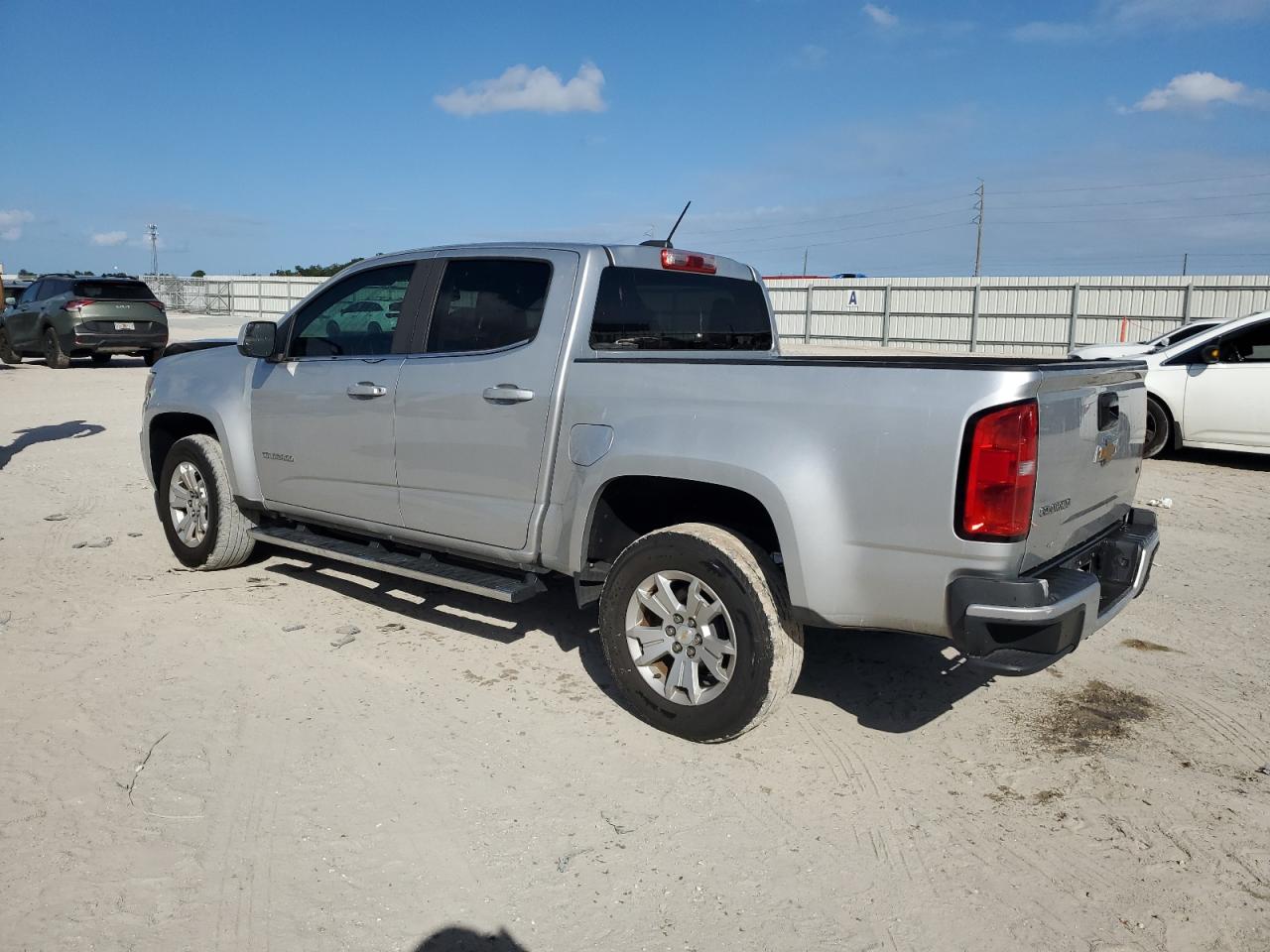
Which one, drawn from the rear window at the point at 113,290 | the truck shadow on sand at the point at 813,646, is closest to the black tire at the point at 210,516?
the truck shadow on sand at the point at 813,646

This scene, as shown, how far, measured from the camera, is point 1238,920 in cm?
278

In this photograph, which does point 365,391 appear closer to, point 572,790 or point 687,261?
point 687,261

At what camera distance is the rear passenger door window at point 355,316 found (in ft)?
16.5

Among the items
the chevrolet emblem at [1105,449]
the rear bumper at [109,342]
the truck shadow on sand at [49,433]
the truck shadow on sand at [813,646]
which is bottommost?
the truck shadow on sand at [813,646]

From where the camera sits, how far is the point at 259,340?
5.32m

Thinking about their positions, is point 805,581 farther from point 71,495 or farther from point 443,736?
point 71,495

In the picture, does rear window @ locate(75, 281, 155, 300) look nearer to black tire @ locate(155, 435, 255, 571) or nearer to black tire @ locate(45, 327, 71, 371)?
black tire @ locate(45, 327, 71, 371)

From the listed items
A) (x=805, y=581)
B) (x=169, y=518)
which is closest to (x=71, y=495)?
Result: (x=169, y=518)

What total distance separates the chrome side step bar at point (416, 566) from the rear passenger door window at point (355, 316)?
1009mm

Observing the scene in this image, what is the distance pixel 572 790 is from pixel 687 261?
8.47ft

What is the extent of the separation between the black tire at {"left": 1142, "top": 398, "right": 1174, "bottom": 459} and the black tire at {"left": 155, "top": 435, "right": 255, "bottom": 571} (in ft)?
29.4

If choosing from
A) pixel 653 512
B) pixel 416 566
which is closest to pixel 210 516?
pixel 416 566

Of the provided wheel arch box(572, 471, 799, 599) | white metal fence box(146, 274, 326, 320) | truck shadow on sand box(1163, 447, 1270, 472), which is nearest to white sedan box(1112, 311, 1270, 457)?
truck shadow on sand box(1163, 447, 1270, 472)

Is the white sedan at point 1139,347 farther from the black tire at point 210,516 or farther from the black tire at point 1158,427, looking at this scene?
the black tire at point 210,516
